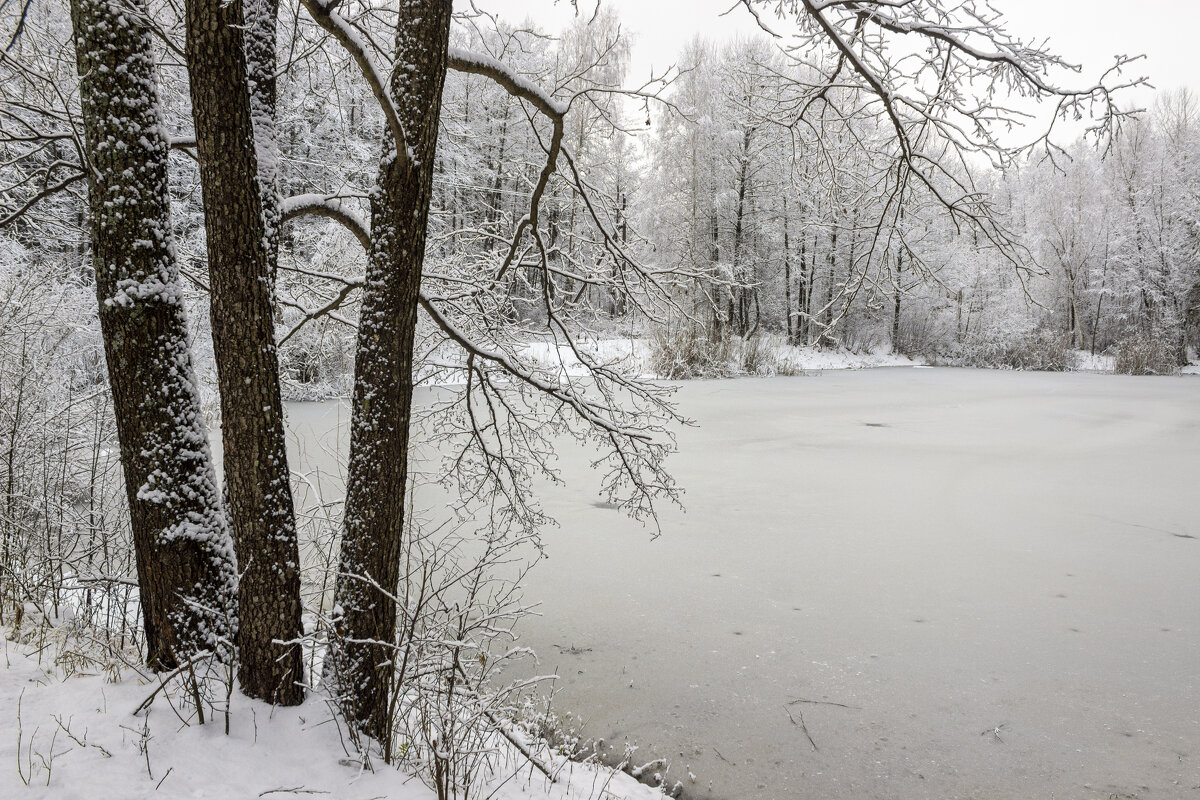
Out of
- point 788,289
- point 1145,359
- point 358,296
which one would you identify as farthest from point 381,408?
point 1145,359

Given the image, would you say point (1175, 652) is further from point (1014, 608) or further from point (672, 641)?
point (672, 641)

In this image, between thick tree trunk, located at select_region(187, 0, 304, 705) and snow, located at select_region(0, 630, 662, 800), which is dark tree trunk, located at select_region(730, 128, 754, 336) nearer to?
thick tree trunk, located at select_region(187, 0, 304, 705)

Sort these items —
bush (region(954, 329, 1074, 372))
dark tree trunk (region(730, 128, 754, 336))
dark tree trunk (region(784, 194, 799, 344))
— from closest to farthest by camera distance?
dark tree trunk (region(730, 128, 754, 336)) < bush (region(954, 329, 1074, 372)) < dark tree trunk (region(784, 194, 799, 344))

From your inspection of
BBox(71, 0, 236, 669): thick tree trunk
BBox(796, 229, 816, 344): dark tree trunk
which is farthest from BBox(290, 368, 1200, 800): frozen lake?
BBox(796, 229, 816, 344): dark tree trunk

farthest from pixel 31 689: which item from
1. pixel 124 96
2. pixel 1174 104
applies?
pixel 1174 104

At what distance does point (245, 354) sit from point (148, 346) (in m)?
0.33

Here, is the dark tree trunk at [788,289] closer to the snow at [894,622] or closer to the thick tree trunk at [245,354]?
the snow at [894,622]

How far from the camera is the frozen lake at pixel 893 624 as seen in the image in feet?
8.57

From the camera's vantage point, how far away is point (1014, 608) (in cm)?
389

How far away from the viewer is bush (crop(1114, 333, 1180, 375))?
18.3 meters

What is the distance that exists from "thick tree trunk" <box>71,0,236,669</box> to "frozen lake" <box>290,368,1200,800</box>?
1515 millimetres

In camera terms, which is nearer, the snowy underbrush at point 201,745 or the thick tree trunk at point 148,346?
the snowy underbrush at point 201,745

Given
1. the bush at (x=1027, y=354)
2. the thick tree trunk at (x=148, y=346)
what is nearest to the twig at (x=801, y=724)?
the thick tree trunk at (x=148, y=346)

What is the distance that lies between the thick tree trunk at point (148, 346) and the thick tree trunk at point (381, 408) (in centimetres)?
38
